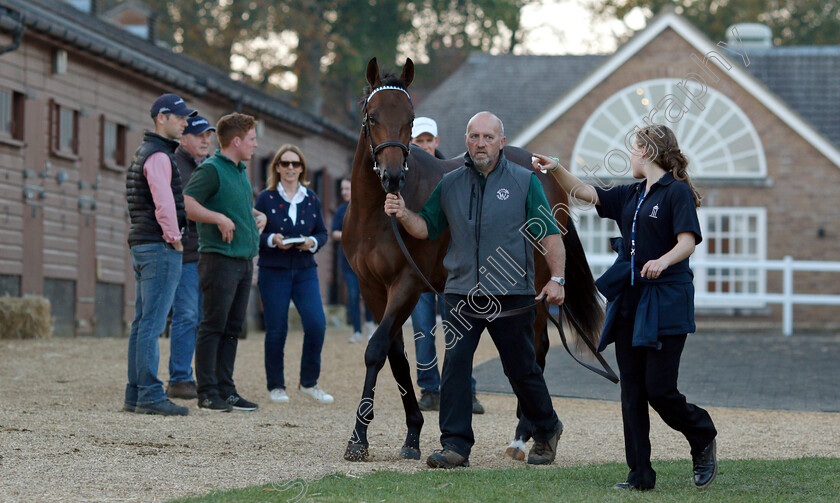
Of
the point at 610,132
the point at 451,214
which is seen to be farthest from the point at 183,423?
the point at 610,132

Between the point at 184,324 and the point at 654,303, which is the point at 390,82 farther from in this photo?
the point at 184,324

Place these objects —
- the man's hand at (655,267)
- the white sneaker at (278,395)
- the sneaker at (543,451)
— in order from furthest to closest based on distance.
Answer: the white sneaker at (278,395), the sneaker at (543,451), the man's hand at (655,267)

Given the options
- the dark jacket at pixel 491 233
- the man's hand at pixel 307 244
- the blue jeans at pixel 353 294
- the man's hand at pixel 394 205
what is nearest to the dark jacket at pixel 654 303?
the dark jacket at pixel 491 233

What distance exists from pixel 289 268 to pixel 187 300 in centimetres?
88

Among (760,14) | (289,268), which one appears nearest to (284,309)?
(289,268)

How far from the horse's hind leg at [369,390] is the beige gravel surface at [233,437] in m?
0.13

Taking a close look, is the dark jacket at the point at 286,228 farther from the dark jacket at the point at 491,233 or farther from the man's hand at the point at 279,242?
the dark jacket at the point at 491,233

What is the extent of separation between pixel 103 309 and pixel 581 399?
35.7 feet

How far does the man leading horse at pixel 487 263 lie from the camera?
254 inches

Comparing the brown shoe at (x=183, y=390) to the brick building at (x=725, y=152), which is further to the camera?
the brick building at (x=725, y=152)

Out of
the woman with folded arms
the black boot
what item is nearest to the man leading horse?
the black boot

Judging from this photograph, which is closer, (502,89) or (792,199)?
(792,199)

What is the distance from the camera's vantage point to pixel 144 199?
340 inches

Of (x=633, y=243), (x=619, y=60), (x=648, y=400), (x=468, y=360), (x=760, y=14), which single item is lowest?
(x=648, y=400)
